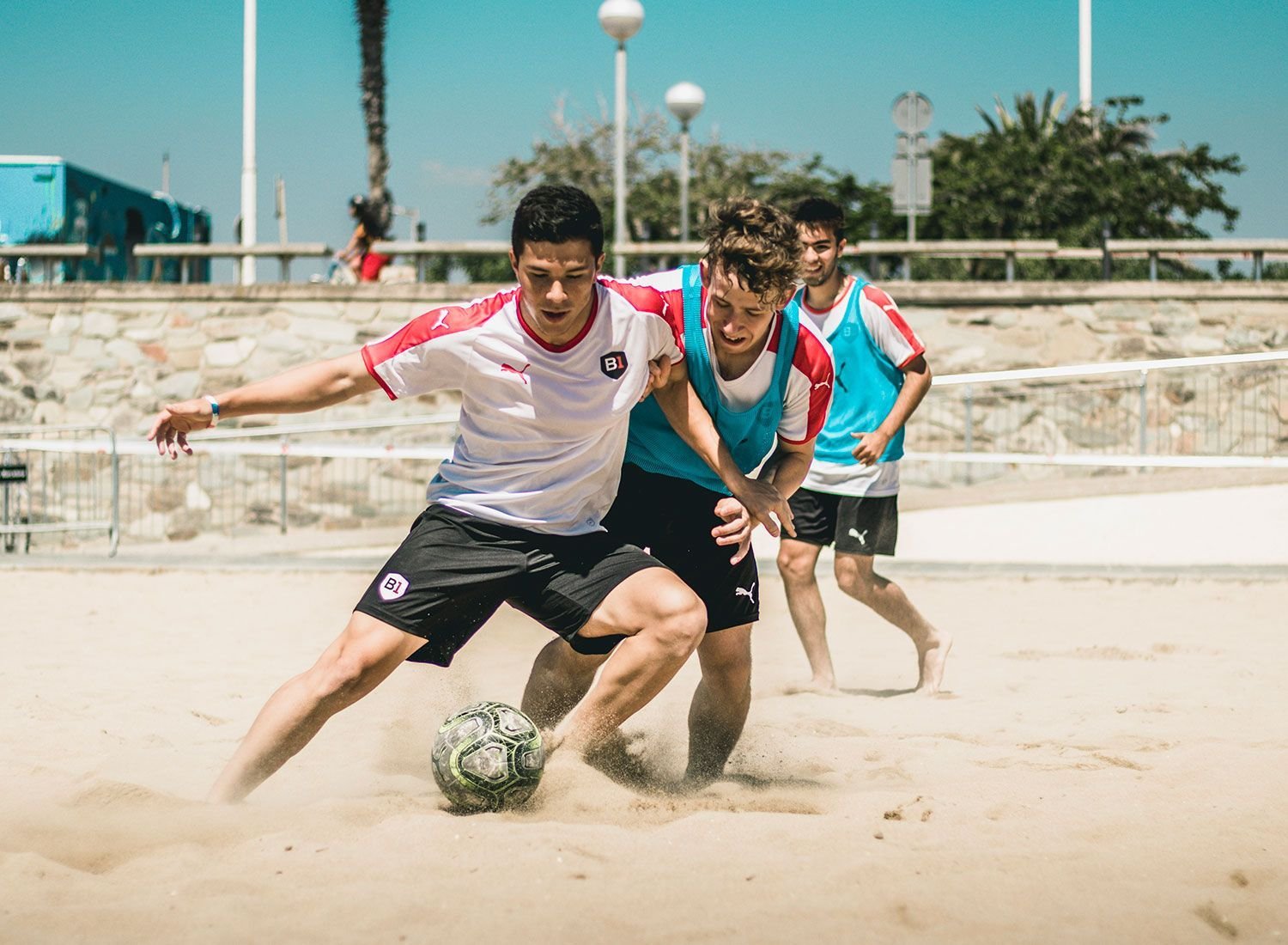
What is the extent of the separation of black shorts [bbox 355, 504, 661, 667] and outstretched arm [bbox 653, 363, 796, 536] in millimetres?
335

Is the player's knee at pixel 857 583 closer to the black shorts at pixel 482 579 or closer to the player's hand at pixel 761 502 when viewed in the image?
the player's hand at pixel 761 502

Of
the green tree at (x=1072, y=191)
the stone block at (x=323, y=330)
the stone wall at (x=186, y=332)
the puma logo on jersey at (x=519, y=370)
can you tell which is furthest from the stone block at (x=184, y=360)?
the green tree at (x=1072, y=191)

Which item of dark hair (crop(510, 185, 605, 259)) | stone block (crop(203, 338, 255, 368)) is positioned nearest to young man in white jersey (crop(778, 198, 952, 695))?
dark hair (crop(510, 185, 605, 259))

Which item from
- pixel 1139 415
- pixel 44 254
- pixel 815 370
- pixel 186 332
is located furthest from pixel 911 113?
pixel 815 370

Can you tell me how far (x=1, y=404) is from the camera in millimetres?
15086

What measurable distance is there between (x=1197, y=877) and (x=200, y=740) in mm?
3406

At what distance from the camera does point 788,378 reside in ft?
13.5

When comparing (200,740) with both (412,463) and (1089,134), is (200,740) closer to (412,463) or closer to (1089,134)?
(412,463)

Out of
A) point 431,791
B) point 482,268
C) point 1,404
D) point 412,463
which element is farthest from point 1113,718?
point 482,268

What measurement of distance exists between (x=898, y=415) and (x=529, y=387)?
2310mm

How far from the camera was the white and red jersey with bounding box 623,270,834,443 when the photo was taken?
13.3 ft

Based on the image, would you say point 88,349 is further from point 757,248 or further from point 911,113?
point 757,248

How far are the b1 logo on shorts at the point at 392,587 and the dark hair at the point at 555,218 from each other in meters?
0.97

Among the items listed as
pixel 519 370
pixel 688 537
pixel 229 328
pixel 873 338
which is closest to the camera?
pixel 519 370
